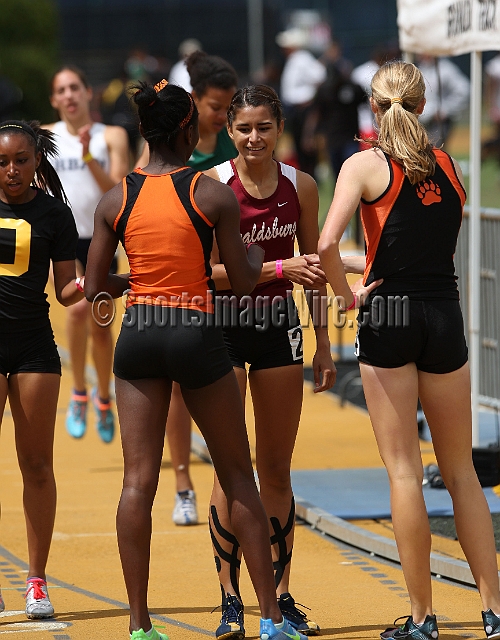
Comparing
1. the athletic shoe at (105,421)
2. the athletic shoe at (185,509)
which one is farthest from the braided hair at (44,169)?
the athletic shoe at (105,421)

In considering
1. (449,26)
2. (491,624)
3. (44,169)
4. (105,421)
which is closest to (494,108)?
(449,26)

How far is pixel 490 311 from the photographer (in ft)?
29.5

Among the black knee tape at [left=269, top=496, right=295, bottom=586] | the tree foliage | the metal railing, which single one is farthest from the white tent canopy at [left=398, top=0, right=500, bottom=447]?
the tree foliage

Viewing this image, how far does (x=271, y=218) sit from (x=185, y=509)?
281 centimetres

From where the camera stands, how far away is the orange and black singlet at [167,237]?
456 centimetres

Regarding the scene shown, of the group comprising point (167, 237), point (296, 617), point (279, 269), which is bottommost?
point (296, 617)

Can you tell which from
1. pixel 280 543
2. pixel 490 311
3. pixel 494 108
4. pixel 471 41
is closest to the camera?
pixel 280 543

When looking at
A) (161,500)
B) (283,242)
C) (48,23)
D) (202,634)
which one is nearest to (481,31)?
(283,242)

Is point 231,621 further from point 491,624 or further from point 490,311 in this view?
point 490,311

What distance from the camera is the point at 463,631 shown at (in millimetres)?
5191

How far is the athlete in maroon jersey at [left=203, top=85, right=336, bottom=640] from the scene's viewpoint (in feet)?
17.1

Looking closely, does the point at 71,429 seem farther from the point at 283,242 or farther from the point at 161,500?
the point at 283,242

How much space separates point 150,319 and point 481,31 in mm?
3993

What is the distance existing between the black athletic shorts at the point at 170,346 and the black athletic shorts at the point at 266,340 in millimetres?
564
